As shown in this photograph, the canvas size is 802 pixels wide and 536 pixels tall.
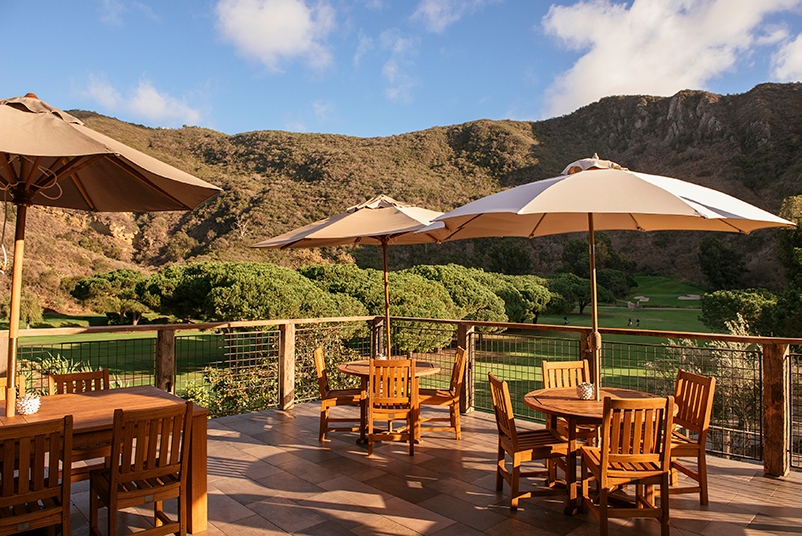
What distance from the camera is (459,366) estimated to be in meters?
5.13

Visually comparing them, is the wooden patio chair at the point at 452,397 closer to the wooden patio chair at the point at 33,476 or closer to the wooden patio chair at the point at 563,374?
the wooden patio chair at the point at 563,374

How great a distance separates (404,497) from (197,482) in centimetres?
147

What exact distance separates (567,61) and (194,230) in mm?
37159

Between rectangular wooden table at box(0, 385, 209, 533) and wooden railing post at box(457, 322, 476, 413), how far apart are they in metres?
3.62

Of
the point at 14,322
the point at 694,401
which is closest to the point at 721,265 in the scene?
the point at 694,401

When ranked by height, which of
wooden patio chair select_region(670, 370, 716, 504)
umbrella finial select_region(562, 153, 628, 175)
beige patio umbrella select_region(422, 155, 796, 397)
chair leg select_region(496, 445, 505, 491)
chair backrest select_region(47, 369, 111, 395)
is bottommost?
chair leg select_region(496, 445, 505, 491)

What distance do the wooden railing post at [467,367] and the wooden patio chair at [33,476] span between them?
14.8 feet

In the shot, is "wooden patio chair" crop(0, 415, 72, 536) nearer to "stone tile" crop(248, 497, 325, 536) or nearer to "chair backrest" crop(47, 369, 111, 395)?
"stone tile" crop(248, 497, 325, 536)

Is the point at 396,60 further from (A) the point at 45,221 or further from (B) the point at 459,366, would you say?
(B) the point at 459,366

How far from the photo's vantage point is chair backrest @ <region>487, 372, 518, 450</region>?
3.35 meters

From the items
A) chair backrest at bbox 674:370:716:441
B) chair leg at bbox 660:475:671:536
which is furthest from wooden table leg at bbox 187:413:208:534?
chair backrest at bbox 674:370:716:441

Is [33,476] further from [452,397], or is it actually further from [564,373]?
[564,373]

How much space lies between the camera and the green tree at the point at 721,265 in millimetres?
40031

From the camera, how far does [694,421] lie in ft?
12.0
